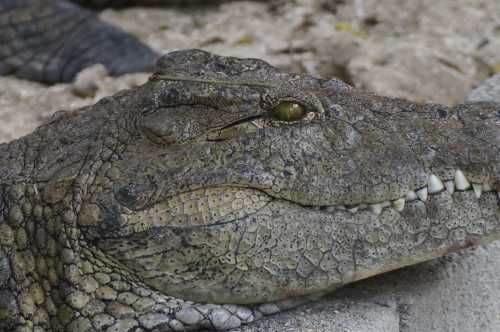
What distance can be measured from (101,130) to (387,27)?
Answer: 3.27 metres

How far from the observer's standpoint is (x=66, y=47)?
4.97 meters

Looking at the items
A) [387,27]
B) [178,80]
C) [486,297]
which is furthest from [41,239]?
[387,27]

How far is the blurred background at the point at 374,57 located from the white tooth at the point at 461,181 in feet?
1.26

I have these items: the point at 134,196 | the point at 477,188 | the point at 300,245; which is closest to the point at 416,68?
the point at 477,188

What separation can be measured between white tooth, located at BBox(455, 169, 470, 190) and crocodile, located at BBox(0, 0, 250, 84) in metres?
2.70

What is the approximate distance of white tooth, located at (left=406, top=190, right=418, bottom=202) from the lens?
7.20 feet

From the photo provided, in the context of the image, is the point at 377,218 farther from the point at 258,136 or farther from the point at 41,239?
the point at 41,239

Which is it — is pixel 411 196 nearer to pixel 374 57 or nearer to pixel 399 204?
pixel 399 204

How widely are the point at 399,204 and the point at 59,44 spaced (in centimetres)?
339

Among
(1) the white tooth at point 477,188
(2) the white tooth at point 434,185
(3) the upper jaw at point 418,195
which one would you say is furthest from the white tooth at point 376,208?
(1) the white tooth at point 477,188

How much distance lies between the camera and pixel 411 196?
220 cm

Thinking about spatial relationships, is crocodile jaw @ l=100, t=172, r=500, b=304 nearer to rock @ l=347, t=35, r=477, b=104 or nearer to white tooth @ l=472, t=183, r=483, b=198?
white tooth @ l=472, t=183, r=483, b=198

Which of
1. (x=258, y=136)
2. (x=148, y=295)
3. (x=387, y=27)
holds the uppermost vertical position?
(x=258, y=136)

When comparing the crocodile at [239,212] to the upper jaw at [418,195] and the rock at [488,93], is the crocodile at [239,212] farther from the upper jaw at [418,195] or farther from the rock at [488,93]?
the rock at [488,93]
